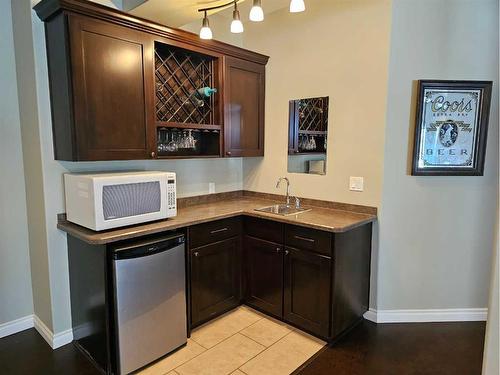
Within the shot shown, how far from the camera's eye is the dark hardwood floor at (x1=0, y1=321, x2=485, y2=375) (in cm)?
228

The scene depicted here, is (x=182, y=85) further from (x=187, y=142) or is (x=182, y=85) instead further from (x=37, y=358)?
(x=37, y=358)

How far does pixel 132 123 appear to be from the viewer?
8.05 ft

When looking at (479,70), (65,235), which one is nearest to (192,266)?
(65,235)

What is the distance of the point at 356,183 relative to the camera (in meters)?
2.92

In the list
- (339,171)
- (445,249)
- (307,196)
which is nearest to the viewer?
(445,249)

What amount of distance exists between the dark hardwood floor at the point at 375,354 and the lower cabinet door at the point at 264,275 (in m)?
0.59

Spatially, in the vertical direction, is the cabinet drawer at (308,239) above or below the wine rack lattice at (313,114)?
below

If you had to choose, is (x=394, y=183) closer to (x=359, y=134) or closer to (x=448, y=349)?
(x=359, y=134)

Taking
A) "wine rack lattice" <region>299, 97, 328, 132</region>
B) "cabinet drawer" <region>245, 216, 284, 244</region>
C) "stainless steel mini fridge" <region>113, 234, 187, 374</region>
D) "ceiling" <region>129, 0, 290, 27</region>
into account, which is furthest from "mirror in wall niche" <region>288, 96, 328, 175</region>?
"stainless steel mini fridge" <region>113, 234, 187, 374</region>

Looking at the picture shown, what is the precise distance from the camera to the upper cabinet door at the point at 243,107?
3172 mm

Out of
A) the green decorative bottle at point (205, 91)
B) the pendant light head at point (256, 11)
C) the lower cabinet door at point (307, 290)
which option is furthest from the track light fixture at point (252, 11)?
the lower cabinet door at point (307, 290)

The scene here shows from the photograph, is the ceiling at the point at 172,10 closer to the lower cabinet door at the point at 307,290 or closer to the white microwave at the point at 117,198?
the white microwave at the point at 117,198

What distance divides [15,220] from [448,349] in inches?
137

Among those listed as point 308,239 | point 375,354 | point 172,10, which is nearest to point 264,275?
point 308,239
